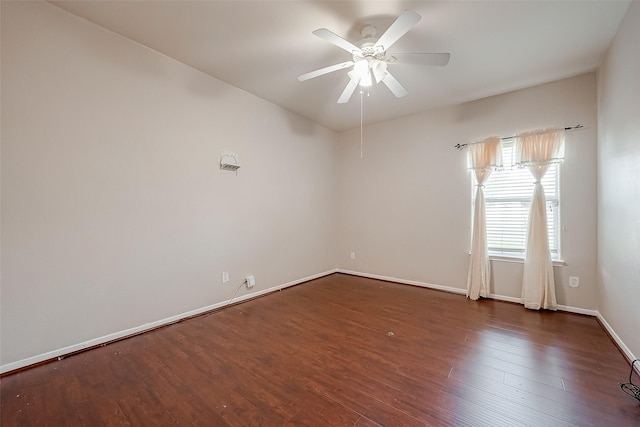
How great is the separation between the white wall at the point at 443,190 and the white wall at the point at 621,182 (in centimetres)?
22

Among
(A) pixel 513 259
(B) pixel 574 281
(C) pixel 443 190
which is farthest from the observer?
(C) pixel 443 190

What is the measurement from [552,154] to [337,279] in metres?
3.43

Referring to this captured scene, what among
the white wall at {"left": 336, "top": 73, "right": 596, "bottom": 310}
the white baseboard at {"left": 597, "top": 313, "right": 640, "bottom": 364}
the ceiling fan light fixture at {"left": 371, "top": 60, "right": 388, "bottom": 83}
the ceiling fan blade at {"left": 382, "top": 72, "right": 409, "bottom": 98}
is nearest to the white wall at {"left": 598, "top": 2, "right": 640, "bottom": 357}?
the white baseboard at {"left": 597, "top": 313, "right": 640, "bottom": 364}

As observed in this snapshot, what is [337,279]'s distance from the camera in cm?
457

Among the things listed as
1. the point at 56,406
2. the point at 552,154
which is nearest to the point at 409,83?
the point at 552,154

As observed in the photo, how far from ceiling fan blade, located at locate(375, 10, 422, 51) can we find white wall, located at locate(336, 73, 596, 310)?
2.31 meters

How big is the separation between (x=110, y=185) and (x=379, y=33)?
2.80 meters

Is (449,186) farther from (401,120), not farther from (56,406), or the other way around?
(56,406)

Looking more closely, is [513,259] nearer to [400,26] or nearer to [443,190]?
[443,190]

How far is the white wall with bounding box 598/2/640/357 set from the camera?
187cm

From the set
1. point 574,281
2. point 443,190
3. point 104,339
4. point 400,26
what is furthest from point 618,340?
point 104,339

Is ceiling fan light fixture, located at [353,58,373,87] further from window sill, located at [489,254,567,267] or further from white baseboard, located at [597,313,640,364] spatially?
white baseboard, located at [597,313,640,364]

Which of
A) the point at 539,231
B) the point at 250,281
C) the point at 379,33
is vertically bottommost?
the point at 250,281

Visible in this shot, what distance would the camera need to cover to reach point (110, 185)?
2352 mm
